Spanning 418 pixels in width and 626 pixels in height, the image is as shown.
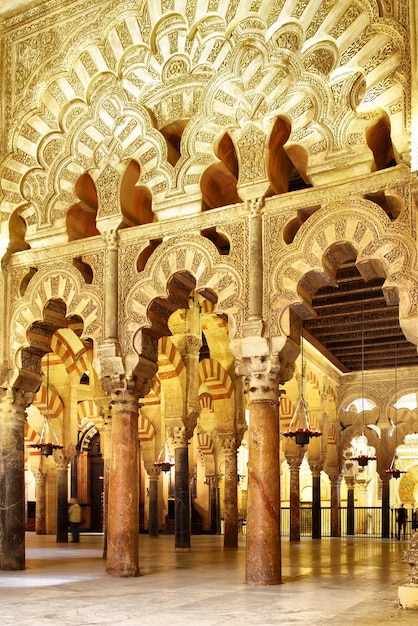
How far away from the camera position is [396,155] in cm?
598

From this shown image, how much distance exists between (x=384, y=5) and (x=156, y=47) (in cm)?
217

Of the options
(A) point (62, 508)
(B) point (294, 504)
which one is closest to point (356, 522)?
(B) point (294, 504)

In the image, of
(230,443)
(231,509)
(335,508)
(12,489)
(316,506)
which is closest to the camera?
(12,489)

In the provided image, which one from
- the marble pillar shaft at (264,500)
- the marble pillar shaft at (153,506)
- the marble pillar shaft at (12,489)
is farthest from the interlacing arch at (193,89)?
the marble pillar shaft at (153,506)

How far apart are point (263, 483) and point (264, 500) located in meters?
0.13

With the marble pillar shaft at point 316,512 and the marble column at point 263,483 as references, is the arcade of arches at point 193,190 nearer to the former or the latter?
the marble column at point 263,483

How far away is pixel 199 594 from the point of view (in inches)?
226

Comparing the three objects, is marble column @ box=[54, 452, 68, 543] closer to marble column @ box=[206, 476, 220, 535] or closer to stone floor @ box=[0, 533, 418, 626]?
stone floor @ box=[0, 533, 418, 626]

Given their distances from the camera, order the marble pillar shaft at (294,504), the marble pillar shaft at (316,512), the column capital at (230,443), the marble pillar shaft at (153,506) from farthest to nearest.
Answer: the marble pillar shaft at (316,512) → the marble pillar shaft at (153,506) → the marble pillar shaft at (294,504) → the column capital at (230,443)

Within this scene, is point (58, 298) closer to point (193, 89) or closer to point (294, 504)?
point (193, 89)

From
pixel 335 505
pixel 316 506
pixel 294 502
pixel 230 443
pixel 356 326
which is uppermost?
pixel 356 326

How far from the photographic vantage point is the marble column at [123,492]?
679cm

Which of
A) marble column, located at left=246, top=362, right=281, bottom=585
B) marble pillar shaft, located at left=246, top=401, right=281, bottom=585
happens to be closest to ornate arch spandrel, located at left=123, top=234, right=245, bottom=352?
marble column, located at left=246, top=362, right=281, bottom=585

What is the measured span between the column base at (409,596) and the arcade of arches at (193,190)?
54.1 inches
